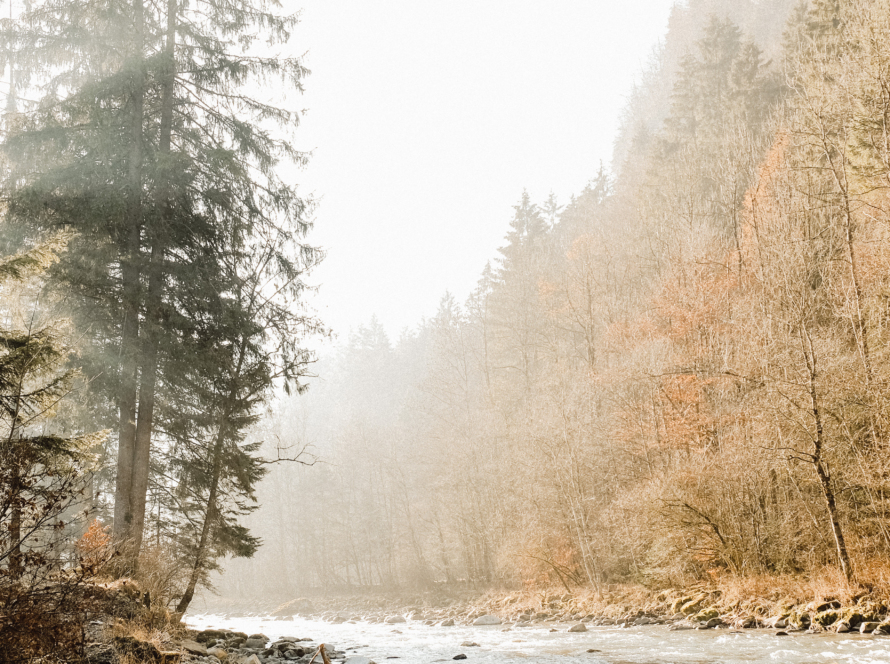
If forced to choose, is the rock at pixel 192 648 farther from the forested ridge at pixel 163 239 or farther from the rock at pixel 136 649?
the rock at pixel 136 649

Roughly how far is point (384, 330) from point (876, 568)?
172 feet

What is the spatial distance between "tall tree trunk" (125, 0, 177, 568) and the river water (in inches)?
220

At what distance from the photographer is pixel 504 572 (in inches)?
1009

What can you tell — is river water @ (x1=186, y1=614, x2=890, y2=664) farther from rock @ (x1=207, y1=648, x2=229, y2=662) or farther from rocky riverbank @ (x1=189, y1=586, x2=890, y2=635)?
rock @ (x1=207, y1=648, x2=229, y2=662)

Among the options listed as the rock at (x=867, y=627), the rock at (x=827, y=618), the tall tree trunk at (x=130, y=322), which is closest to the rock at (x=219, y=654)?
the tall tree trunk at (x=130, y=322)

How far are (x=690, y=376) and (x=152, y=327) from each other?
46.1ft

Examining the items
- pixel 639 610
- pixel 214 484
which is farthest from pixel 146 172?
pixel 639 610

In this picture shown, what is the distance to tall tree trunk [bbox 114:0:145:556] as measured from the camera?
9.84 metres

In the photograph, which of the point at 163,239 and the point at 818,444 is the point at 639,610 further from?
the point at 163,239

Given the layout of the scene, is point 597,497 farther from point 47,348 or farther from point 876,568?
point 47,348

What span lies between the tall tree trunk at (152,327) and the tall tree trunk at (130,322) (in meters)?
0.13

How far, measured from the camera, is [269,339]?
12031 mm

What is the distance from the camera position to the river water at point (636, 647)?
8986mm

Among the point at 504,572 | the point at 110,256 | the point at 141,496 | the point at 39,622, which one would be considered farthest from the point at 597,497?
the point at 39,622
